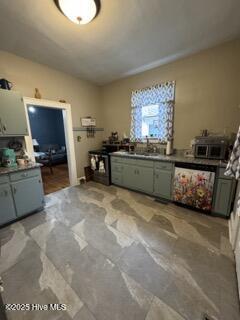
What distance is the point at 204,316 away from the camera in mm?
1084

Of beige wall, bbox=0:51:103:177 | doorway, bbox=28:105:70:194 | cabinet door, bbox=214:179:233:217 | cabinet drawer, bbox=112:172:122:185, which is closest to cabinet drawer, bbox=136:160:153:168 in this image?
cabinet drawer, bbox=112:172:122:185

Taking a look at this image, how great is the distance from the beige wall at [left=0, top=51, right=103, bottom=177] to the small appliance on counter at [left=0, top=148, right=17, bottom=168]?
1.17m

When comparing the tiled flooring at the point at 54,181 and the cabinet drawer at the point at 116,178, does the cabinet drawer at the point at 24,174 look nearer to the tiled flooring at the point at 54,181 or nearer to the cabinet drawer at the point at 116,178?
the tiled flooring at the point at 54,181

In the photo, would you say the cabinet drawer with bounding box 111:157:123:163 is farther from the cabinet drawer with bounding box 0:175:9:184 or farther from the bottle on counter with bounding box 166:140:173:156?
the cabinet drawer with bounding box 0:175:9:184

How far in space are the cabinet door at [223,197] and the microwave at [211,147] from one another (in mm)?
447

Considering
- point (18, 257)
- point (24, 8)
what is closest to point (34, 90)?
point (24, 8)

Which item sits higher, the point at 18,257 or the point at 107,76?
the point at 107,76

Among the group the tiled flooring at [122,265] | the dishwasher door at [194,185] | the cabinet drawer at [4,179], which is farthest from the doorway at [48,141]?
the dishwasher door at [194,185]

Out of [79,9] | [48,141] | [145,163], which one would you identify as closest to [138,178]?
[145,163]

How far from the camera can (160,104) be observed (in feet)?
10.5

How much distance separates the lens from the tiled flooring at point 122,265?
115cm

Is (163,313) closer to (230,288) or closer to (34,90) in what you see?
(230,288)

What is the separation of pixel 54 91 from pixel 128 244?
3.41 m

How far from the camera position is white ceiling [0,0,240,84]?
5.28 ft
